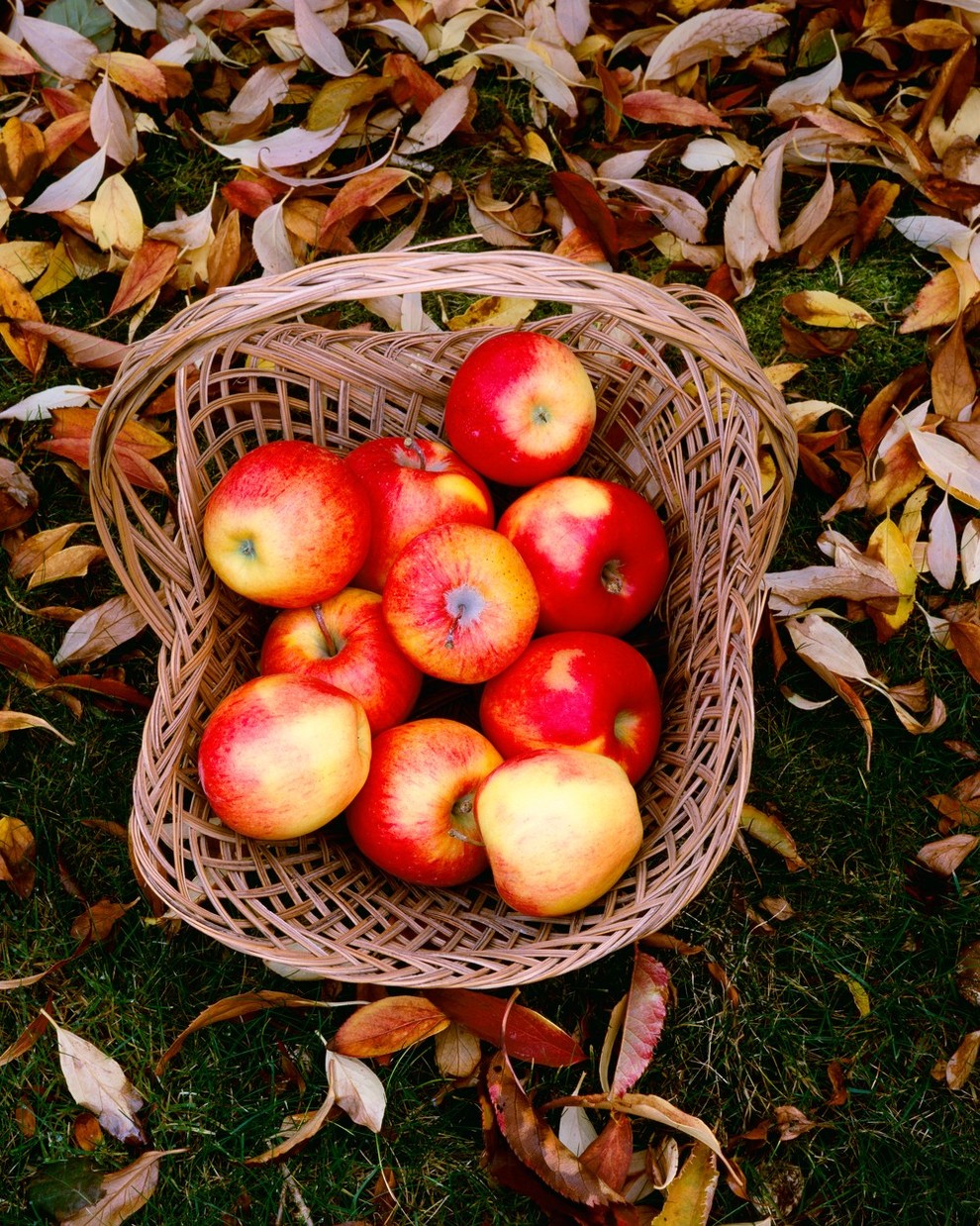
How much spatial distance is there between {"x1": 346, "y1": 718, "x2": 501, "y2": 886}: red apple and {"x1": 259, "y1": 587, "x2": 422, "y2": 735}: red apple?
0.25ft

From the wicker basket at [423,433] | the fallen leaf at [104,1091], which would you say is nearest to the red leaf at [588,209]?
the wicker basket at [423,433]

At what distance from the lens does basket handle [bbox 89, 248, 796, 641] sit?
1.43 metres

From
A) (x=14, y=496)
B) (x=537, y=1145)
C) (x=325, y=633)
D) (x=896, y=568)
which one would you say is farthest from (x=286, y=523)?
(x=896, y=568)

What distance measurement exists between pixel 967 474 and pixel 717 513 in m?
0.60

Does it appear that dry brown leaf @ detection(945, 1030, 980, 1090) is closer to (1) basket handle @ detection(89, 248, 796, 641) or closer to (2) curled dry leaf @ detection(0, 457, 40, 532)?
(1) basket handle @ detection(89, 248, 796, 641)

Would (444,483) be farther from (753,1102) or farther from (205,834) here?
(753,1102)

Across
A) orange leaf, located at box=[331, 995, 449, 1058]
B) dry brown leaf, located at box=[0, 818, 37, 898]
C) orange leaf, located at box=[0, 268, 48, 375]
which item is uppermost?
orange leaf, located at box=[0, 268, 48, 375]

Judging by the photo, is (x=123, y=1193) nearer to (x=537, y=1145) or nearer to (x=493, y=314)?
(x=537, y=1145)

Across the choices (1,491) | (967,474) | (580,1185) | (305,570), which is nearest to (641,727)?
(305,570)

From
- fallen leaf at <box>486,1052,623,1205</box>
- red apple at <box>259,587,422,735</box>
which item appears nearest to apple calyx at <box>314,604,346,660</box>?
red apple at <box>259,587,422,735</box>

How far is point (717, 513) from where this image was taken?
170cm

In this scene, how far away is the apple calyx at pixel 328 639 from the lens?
1744 mm

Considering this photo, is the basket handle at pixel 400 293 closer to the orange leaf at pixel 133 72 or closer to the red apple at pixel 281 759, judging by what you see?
the red apple at pixel 281 759

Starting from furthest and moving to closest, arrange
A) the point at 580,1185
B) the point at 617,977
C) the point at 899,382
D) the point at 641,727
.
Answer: the point at 899,382 < the point at 617,977 < the point at 641,727 < the point at 580,1185
